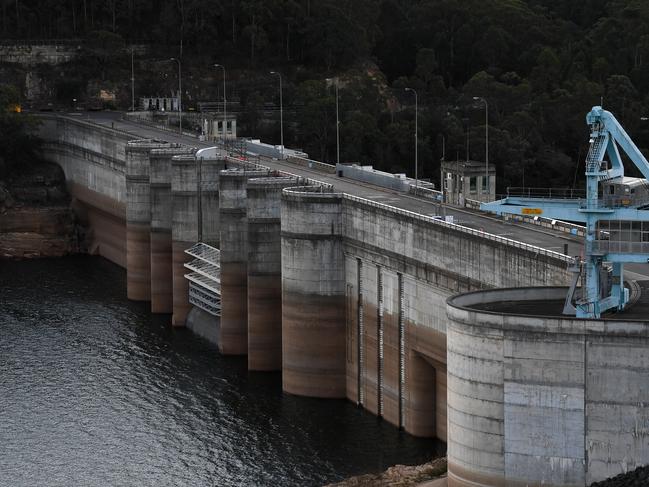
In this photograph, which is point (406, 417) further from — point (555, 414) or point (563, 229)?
point (555, 414)

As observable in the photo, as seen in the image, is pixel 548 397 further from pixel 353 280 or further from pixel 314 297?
pixel 314 297

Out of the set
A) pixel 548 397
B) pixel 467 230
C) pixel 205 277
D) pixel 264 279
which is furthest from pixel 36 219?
pixel 548 397

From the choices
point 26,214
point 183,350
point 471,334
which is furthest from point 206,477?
point 26,214

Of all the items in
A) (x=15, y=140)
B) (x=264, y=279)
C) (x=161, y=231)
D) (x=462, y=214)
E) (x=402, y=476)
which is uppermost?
(x=15, y=140)

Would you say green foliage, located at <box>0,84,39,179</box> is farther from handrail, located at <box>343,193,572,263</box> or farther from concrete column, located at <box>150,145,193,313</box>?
handrail, located at <box>343,193,572,263</box>

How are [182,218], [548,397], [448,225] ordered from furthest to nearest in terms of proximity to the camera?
[182,218]
[448,225]
[548,397]

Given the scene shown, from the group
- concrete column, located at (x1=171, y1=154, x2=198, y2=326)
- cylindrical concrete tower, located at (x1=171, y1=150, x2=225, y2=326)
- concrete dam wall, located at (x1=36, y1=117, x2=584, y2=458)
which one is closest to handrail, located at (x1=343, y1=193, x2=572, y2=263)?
concrete dam wall, located at (x1=36, y1=117, x2=584, y2=458)
